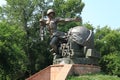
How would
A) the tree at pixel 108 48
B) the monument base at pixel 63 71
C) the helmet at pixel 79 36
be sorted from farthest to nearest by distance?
the tree at pixel 108 48 < the helmet at pixel 79 36 < the monument base at pixel 63 71

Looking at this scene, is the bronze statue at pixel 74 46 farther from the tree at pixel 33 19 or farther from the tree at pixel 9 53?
the tree at pixel 33 19

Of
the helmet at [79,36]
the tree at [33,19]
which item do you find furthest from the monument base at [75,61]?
the tree at [33,19]

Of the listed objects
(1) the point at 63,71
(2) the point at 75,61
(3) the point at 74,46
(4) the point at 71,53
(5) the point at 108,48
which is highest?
(5) the point at 108,48

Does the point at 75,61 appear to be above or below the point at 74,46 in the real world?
below

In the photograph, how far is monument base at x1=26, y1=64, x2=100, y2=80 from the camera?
1537 cm

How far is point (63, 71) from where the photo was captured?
15430 mm

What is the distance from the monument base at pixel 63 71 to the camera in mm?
15367

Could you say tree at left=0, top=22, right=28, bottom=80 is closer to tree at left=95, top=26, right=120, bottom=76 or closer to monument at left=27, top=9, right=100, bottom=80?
monument at left=27, top=9, right=100, bottom=80

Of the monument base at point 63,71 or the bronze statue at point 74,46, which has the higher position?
the bronze statue at point 74,46

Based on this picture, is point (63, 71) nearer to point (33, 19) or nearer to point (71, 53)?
point (71, 53)

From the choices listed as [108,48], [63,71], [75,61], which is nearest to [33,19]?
[108,48]

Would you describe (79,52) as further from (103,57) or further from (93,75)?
(103,57)

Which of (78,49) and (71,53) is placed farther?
(78,49)

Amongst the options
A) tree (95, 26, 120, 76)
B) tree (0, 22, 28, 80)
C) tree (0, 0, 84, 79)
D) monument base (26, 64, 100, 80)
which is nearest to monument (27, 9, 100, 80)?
monument base (26, 64, 100, 80)
